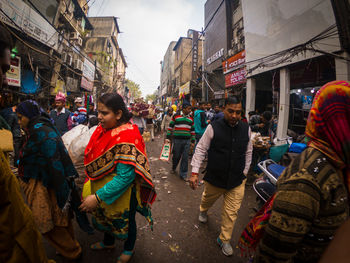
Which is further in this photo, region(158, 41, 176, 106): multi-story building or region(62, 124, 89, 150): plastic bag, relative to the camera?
region(158, 41, 176, 106): multi-story building

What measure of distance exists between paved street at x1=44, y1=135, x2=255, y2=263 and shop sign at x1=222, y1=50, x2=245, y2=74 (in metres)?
8.71

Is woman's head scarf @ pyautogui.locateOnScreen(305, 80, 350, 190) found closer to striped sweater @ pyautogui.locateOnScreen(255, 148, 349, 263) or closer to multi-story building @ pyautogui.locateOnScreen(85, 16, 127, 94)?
striped sweater @ pyautogui.locateOnScreen(255, 148, 349, 263)

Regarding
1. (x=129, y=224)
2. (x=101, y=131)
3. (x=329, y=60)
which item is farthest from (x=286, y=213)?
(x=329, y=60)

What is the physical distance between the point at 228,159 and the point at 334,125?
1463 millimetres

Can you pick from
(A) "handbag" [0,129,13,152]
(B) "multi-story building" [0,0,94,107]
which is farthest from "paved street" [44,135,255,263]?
(B) "multi-story building" [0,0,94,107]

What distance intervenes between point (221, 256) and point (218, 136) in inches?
65.1

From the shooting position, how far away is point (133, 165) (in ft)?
5.26

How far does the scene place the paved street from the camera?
2.24 m

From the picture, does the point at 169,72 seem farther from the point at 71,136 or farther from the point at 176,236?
the point at 176,236

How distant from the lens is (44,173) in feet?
5.56

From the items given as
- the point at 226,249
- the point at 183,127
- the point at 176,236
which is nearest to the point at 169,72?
the point at 183,127

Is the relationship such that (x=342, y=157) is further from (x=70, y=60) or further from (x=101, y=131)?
(x=70, y=60)

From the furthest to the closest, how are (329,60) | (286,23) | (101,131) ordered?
1. (286,23)
2. (329,60)
3. (101,131)

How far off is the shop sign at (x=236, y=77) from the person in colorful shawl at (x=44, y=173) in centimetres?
1030
